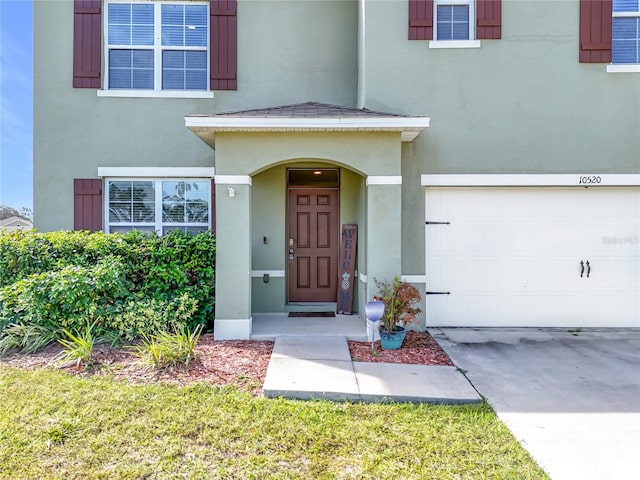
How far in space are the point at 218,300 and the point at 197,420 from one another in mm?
2417

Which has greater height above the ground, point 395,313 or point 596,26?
point 596,26

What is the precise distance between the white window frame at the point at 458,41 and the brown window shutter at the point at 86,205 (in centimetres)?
659

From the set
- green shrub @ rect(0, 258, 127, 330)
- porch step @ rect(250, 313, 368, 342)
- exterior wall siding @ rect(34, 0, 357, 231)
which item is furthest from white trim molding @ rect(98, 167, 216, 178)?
porch step @ rect(250, 313, 368, 342)

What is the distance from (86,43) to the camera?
22.4ft

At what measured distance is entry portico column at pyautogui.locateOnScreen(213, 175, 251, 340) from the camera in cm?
553

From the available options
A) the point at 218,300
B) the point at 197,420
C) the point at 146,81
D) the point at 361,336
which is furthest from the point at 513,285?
the point at 146,81

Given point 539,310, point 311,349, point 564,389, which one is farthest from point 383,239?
point 539,310

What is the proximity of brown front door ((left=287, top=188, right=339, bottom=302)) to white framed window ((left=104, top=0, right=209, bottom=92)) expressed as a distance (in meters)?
2.93

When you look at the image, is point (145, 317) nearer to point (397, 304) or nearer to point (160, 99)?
point (397, 304)

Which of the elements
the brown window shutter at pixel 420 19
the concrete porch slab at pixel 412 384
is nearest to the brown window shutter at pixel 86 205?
the concrete porch slab at pixel 412 384

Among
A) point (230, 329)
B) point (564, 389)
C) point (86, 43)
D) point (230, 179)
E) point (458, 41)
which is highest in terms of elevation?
point (86, 43)

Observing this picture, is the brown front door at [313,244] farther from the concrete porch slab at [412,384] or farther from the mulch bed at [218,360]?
the concrete porch slab at [412,384]

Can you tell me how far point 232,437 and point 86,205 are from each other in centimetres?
568

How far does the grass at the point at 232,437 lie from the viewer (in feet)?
8.82
